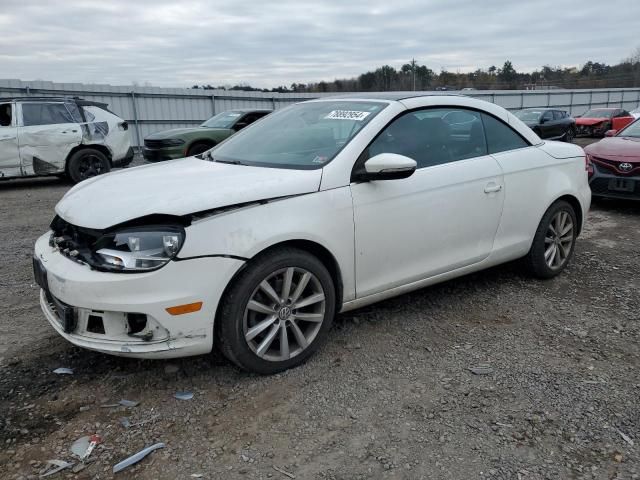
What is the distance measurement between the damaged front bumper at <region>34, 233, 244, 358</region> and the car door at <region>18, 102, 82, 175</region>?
814cm

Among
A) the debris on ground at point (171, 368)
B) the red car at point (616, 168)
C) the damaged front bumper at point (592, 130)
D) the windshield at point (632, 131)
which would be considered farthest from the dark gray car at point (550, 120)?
the debris on ground at point (171, 368)

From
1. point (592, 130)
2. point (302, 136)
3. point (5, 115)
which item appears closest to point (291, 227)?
point (302, 136)

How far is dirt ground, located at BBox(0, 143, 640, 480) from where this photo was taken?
7.58 feet

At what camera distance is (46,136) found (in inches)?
386

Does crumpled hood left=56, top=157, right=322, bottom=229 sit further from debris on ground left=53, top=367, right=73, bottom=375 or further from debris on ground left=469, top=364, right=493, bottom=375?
debris on ground left=469, top=364, right=493, bottom=375

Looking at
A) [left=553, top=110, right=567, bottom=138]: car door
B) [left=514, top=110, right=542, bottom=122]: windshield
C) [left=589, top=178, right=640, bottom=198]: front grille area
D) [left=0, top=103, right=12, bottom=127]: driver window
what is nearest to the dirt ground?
[left=589, top=178, right=640, bottom=198]: front grille area

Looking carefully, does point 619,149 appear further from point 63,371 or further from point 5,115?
point 5,115

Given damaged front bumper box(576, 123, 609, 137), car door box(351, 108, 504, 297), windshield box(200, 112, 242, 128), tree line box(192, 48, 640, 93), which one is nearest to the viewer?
car door box(351, 108, 504, 297)

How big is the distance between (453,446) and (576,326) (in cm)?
176

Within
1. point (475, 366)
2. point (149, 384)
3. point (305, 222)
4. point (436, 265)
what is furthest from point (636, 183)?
point (149, 384)

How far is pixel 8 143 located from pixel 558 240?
9.31 meters

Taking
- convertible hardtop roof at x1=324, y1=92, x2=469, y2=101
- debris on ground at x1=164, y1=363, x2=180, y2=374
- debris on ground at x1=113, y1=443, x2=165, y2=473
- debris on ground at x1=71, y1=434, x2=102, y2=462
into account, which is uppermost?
convertible hardtop roof at x1=324, y1=92, x2=469, y2=101

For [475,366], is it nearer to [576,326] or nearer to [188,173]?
[576,326]

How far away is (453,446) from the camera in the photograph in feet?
7.91
